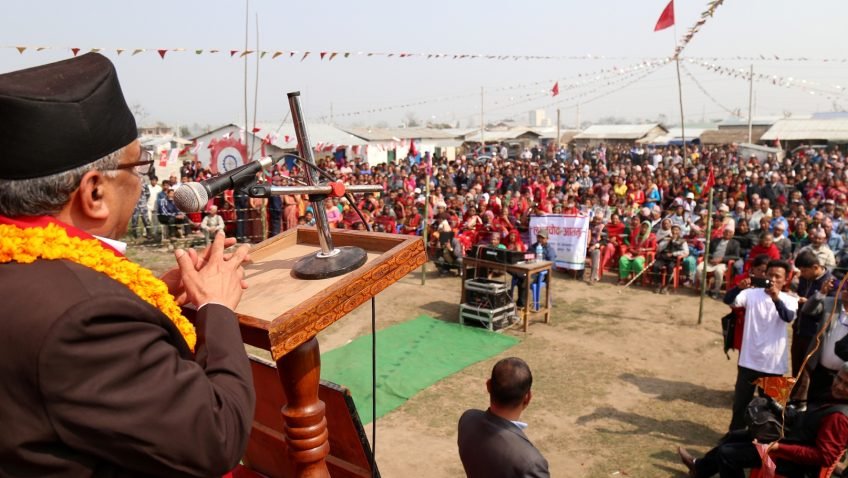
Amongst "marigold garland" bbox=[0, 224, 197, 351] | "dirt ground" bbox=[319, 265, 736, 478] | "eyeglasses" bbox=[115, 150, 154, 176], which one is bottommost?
"dirt ground" bbox=[319, 265, 736, 478]

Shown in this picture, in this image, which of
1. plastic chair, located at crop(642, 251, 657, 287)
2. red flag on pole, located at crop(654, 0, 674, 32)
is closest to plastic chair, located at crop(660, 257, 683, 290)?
plastic chair, located at crop(642, 251, 657, 287)

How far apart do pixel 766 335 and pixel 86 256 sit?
17.8 feet

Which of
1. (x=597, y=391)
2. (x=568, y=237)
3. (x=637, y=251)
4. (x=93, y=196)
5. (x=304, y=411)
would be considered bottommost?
(x=597, y=391)

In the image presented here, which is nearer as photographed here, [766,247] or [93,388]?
[93,388]

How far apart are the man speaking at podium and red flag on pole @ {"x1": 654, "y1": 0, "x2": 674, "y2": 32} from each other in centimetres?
1494

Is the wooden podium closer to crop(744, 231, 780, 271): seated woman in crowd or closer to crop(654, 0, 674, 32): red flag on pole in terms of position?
crop(744, 231, 780, 271): seated woman in crowd

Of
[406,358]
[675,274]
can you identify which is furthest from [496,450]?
[675,274]

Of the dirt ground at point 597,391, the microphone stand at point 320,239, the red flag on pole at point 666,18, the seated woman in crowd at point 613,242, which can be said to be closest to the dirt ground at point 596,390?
the dirt ground at point 597,391

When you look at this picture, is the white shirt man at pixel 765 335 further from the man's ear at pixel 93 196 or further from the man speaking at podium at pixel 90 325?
the man's ear at pixel 93 196

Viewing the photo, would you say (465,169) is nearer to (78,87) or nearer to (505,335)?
(505,335)

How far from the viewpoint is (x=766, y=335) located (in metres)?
5.18

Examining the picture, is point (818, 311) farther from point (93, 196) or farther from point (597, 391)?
point (93, 196)

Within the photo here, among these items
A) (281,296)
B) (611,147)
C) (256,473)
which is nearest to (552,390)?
(256,473)

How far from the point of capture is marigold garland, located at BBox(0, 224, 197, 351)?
40.9 inches
